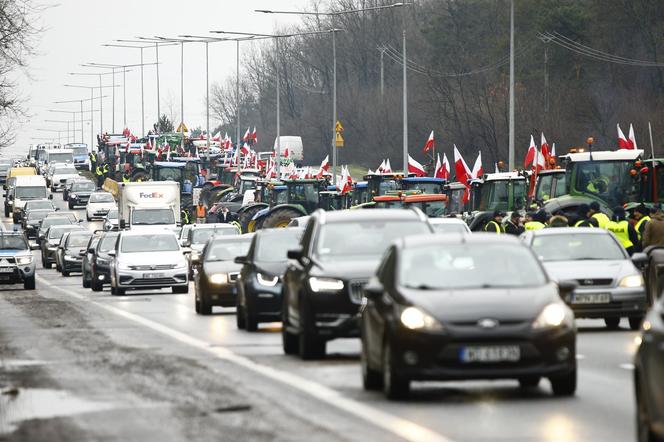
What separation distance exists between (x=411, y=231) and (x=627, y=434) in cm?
832

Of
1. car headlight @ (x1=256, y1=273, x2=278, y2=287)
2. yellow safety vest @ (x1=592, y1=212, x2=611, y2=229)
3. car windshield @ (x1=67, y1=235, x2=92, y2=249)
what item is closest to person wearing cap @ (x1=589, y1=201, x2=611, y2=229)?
yellow safety vest @ (x1=592, y1=212, x2=611, y2=229)

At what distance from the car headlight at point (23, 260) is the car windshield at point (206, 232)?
5.39 metres

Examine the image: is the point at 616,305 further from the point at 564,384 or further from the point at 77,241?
the point at 77,241

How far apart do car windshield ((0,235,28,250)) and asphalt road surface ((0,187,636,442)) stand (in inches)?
1025

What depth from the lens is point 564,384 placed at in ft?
48.6

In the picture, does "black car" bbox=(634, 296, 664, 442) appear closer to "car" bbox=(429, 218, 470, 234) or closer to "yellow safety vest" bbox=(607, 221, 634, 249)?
"yellow safety vest" bbox=(607, 221, 634, 249)

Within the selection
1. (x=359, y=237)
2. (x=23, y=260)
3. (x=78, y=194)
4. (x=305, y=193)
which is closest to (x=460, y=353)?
(x=359, y=237)

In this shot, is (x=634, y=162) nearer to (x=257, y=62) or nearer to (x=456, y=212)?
(x=456, y=212)

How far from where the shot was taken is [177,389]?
52.5ft

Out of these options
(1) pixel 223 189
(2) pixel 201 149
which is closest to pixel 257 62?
(2) pixel 201 149

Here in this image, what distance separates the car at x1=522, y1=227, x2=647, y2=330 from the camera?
78.2ft

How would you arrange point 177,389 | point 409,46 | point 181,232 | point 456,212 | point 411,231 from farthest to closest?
point 409,46 → point 181,232 → point 456,212 → point 411,231 → point 177,389

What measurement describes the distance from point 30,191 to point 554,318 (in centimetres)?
9592

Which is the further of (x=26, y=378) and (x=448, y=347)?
(x=26, y=378)
